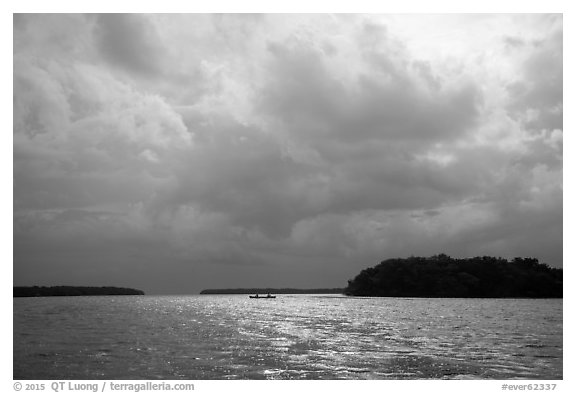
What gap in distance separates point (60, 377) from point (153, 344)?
18936mm

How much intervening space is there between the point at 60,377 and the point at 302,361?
17947 mm
